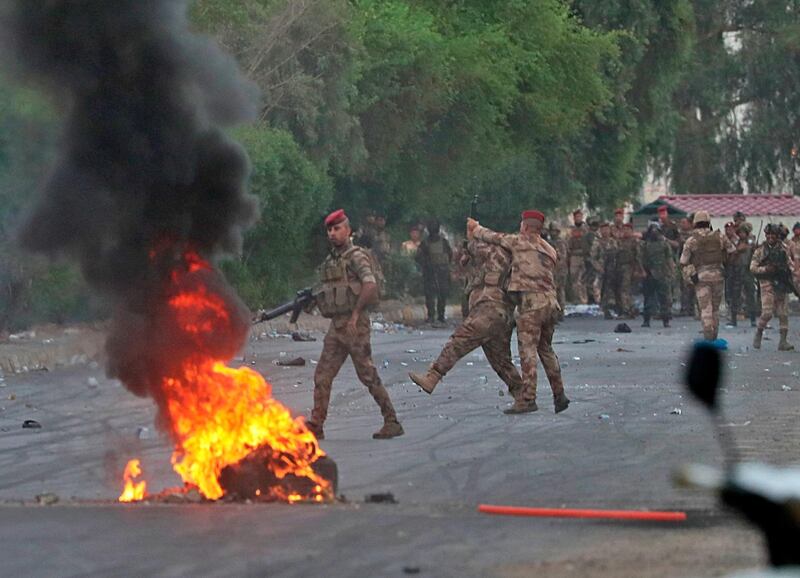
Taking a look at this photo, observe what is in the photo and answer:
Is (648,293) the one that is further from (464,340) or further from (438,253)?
(464,340)

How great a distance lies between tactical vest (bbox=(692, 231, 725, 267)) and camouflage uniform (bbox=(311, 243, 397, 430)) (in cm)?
979

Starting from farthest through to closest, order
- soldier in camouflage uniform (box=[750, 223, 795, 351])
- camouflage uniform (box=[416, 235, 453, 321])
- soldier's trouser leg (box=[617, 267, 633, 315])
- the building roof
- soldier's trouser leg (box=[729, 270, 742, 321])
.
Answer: the building roof
soldier's trouser leg (box=[617, 267, 633, 315])
camouflage uniform (box=[416, 235, 453, 321])
soldier's trouser leg (box=[729, 270, 742, 321])
soldier in camouflage uniform (box=[750, 223, 795, 351])

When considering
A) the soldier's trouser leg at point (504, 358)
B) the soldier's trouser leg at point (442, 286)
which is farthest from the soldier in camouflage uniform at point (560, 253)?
the soldier's trouser leg at point (504, 358)

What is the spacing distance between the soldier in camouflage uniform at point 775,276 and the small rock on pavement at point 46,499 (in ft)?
48.2

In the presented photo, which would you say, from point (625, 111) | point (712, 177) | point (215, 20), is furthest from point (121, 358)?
point (712, 177)

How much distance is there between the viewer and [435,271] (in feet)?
106

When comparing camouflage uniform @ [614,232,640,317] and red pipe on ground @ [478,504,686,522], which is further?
camouflage uniform @ [614,232,640,317]

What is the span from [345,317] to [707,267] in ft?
33.3

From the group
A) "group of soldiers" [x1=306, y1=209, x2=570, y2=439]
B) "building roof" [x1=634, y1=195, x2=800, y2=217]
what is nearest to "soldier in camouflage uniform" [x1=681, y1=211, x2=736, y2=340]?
"group of soldiers" [x1=306, y1=209, x2=570, y2=439]

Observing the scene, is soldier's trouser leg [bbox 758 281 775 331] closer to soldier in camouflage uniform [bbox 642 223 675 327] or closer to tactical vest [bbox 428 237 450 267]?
soldier in camouflage uniform [bbox 642 223 675 327]

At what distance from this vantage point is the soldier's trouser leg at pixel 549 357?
1507 cm

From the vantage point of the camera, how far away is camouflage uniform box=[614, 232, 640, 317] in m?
33.1

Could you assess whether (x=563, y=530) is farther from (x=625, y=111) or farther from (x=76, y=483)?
(x=625, y=111)

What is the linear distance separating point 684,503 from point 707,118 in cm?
4996
